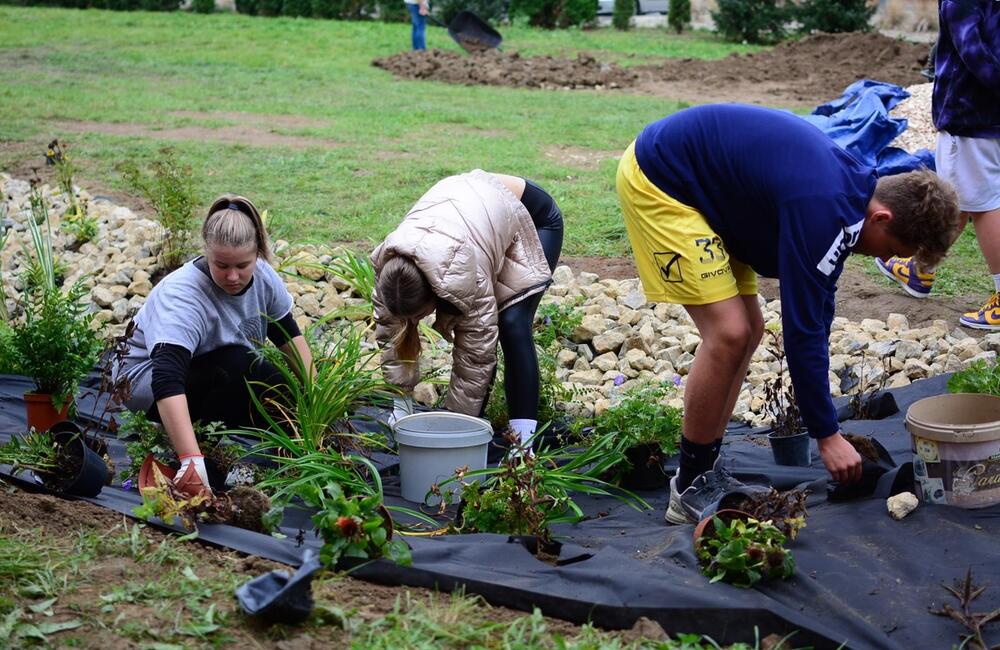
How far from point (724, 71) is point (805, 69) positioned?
3.56 ft

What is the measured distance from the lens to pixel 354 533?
2.54 metres

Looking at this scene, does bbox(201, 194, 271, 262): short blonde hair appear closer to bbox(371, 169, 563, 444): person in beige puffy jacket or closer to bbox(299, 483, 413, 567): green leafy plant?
bbox(371, 169, 563, 444): person in beige puffy jacket

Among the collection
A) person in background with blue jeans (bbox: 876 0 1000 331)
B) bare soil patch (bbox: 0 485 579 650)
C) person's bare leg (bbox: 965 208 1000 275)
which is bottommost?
bare soil patch (bbox: 0 485 579 650)

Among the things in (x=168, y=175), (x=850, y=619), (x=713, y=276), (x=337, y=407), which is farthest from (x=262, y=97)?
(x=850, y=619)

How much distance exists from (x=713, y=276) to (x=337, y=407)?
1390mm

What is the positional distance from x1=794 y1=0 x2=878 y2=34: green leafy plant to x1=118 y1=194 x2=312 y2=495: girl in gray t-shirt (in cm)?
1689

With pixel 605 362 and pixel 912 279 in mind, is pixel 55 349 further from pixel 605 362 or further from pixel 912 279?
pixel 912 279

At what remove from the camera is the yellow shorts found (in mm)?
3004

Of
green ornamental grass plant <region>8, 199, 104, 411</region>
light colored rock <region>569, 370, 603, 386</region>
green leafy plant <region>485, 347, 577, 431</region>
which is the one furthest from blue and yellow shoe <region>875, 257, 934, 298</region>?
green ornamental grass plant <region>8, 199, 104, 411</region>

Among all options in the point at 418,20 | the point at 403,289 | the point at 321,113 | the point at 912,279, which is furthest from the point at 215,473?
the point at 418,20

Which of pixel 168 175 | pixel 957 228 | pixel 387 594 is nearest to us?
pixel 387 594

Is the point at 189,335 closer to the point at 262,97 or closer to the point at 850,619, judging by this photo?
the point at 850,619

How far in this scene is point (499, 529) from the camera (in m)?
3.01

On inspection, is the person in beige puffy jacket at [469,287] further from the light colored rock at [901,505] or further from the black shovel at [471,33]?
the black shovel at [471,33]
